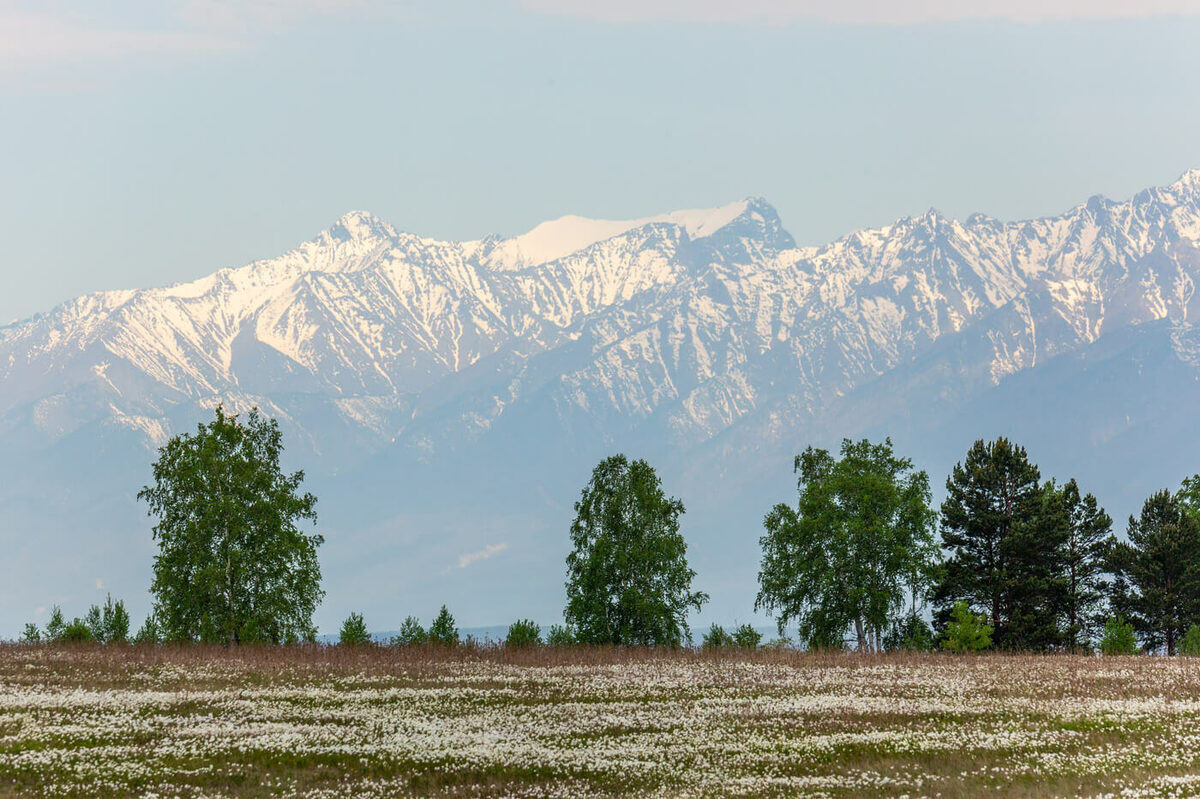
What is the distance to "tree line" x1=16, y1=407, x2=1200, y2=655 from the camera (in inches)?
2876

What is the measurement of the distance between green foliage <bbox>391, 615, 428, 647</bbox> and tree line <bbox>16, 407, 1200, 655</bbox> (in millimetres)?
314

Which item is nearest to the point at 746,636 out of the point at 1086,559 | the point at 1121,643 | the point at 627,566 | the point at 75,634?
the point at 627,566

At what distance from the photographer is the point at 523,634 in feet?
226

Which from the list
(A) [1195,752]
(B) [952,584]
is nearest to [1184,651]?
(B) [952,584]

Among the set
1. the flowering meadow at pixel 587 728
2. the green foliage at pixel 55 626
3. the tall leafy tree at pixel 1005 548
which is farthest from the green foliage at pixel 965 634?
the green foliage at pixel 55 626

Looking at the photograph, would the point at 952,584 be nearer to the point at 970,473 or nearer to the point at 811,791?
the point at 970,473

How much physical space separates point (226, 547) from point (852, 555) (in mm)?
39523

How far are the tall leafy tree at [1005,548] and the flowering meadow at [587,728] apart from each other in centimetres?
2519

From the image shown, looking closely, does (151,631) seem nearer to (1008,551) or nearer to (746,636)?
(746,636)

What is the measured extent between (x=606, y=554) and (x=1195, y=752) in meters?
47.4

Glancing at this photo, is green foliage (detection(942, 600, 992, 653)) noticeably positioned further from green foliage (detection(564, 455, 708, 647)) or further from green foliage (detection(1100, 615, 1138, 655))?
green foliage (detection(564, 455, 708, 647))

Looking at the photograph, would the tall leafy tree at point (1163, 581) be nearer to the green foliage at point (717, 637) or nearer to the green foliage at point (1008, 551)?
the green foliage at point (1008, 551)

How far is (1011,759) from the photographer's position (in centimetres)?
3241

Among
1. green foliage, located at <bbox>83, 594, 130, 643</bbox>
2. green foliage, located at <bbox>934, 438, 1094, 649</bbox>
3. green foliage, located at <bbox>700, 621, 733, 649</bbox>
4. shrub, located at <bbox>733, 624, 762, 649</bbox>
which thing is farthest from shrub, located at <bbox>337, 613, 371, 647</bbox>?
green foliage, located at <bbox>934, 438, 1094, 649</bbox>
